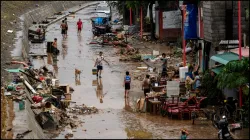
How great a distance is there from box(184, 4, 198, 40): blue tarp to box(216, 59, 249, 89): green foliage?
770cm

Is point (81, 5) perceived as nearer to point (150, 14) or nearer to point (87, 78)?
point (150, 14)

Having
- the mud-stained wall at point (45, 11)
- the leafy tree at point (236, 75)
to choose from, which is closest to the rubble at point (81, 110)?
the leafy tree at point (236, 75)

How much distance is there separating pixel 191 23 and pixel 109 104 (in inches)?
233

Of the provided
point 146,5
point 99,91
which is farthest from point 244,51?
point 146,5

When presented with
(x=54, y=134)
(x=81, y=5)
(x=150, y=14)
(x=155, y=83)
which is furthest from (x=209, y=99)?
(x=81, y=5)

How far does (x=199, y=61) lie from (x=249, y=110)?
8.85m

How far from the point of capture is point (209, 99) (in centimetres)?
2545

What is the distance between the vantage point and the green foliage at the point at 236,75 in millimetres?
21867

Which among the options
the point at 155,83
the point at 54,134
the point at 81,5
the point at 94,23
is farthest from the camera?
the point at 81,5

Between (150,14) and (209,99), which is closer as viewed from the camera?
(209,99)

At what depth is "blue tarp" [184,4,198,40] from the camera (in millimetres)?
29906

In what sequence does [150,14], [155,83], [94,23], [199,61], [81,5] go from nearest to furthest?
[155,83] < [199,61] < [150,14] < [94,23] < [81,5]

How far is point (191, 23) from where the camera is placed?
29.9 metres

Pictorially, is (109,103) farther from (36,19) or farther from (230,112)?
(36,19)
